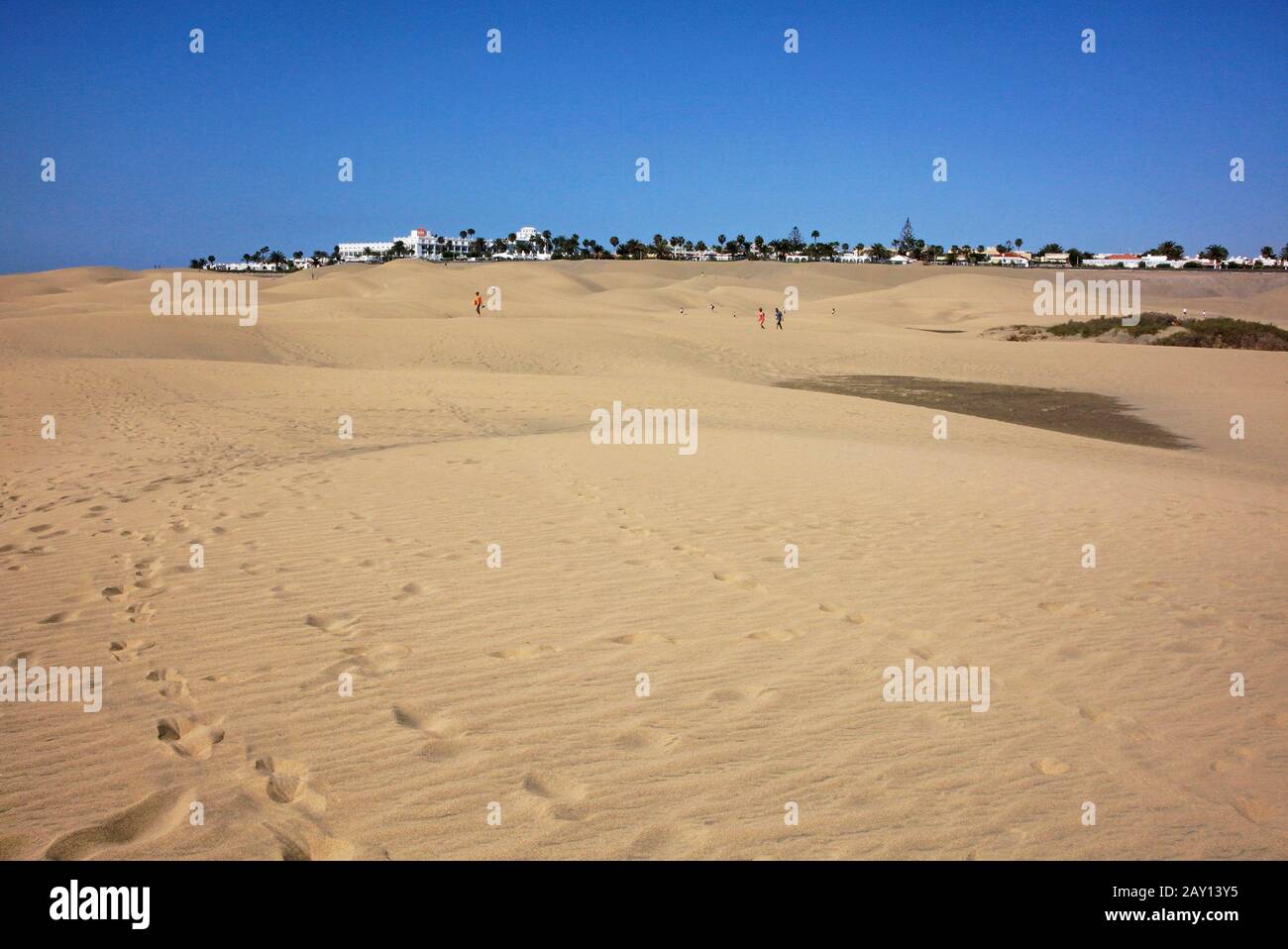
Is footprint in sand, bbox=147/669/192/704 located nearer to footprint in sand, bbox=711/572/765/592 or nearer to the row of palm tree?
footprint in sand, bbox=711/572/765/592

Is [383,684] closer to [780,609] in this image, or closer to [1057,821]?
[780,609]

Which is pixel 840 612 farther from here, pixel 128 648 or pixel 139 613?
pixel 139 613

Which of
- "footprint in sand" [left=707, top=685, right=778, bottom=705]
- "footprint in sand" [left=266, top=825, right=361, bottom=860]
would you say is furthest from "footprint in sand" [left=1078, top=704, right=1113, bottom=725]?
"footprint in sand" [left=266, top=825, right=361, bottom=860]

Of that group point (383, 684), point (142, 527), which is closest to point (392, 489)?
point (142, 527)

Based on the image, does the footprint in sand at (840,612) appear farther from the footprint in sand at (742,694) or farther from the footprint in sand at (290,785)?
the footprint in sand at (290,785)

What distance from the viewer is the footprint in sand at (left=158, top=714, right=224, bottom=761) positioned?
13.4ft

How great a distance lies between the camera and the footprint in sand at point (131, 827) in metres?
3.36

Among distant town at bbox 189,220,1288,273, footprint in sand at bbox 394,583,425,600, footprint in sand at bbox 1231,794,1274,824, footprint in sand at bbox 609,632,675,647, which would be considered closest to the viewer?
footprint in sand at bbox 1231,794,1274,824

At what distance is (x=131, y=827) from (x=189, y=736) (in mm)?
779

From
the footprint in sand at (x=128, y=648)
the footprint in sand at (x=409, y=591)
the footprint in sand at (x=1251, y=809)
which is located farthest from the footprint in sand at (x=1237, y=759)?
the footprint in sand at (x=128, y=648)

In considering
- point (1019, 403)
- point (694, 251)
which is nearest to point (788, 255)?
point (694, 251)

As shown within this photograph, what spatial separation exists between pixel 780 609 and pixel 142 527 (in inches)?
248

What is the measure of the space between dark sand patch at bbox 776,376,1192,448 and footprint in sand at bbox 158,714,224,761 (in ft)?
63.9
